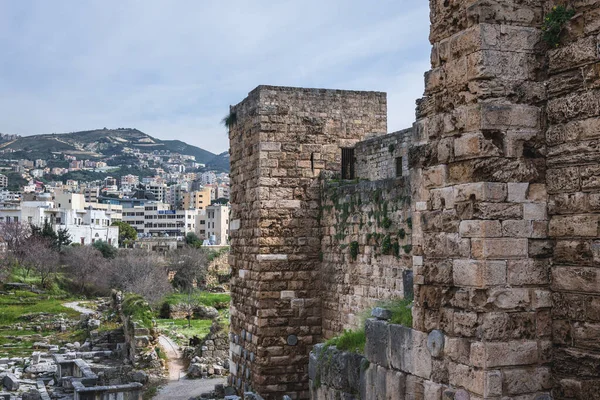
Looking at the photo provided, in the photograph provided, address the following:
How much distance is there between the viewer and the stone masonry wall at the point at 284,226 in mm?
11547

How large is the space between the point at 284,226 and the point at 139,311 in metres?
14.8

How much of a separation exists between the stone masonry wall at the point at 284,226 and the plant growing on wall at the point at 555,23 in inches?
273

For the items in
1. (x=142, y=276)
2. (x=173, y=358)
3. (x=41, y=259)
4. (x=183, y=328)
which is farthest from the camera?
(x=41, y=259)

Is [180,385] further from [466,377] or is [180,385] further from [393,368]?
[466,377]

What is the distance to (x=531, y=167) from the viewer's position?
16.4 ft

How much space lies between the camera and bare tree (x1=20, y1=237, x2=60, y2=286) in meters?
52.7

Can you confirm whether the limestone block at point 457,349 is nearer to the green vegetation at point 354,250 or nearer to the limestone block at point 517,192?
the limestone block at point 517,192

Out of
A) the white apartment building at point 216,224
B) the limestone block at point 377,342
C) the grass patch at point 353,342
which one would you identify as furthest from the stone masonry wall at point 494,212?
the white apartment building at point 216,224

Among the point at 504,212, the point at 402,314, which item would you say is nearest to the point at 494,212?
the point at 504,212

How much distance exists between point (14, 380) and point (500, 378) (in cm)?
1864

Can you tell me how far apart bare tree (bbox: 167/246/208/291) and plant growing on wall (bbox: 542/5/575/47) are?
143 feet

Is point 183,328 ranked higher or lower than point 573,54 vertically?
lower

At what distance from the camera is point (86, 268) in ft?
174

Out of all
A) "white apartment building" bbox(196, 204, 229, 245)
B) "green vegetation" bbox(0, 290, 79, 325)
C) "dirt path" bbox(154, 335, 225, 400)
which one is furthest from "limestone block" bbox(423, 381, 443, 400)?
"white apartment building" bbox(196, 204, 229, 245)
